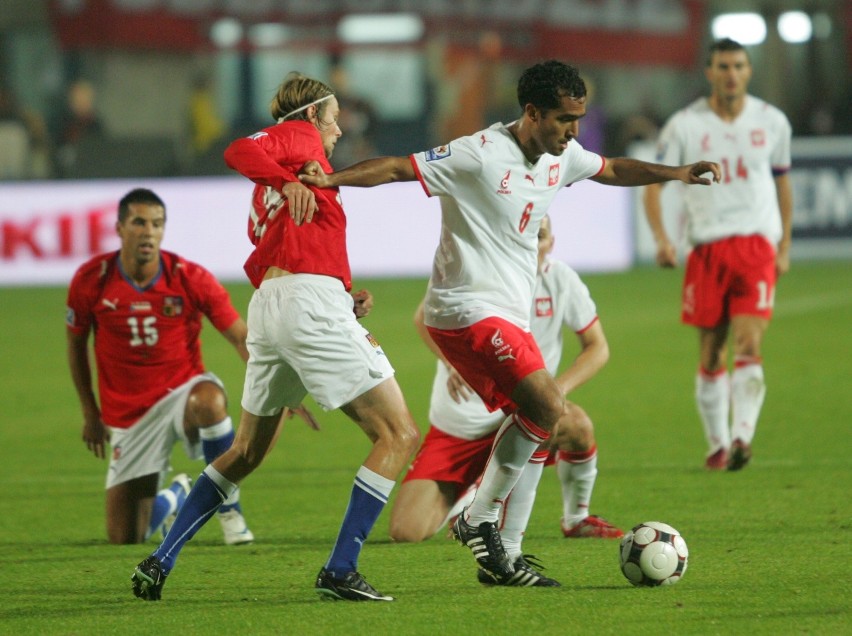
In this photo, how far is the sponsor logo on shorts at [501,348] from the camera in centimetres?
521

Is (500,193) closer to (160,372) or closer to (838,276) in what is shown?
(160,372)

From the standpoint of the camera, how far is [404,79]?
2672cm

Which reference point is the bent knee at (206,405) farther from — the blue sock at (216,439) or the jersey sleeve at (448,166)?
the jersey sleeve at (448,166)

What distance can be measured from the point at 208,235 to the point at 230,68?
8.81 m

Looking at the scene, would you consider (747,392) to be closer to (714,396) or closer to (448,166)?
(714,396)

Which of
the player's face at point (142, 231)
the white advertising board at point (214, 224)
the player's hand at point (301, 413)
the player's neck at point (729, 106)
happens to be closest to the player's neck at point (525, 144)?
the player's hand at point (301, 413)

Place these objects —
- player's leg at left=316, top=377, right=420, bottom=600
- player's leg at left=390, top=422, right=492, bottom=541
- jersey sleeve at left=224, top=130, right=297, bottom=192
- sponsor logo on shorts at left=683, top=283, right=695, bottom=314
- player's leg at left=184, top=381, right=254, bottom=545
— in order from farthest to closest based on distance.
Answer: sponsor logo on shorts at left=683, top=283, right=695, bottom=314, player's leg at left=390, top=422, right=492, bottom=541, player's leg at left=184, top=381, right=254, bottom=545, player's leg at left=316, top=377, right=420, bottom=600, jersey sleeve at left=224, top=130, right=297, bottom=192

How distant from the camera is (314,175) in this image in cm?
490

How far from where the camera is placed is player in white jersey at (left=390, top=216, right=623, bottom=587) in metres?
6.23

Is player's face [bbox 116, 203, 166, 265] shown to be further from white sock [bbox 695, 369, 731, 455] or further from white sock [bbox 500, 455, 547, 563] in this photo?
white sock [bbox 695, 369, 731, 455]

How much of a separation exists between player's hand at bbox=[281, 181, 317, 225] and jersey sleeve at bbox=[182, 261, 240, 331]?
5.91ft

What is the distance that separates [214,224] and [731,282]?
11.2m

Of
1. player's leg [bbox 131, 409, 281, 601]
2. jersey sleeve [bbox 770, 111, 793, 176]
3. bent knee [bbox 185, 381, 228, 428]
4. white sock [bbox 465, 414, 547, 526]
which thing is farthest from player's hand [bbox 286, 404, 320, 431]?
jersey sleeve [bbox 770, 111, 793, 176]

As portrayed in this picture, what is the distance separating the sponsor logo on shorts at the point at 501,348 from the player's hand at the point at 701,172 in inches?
36.2
